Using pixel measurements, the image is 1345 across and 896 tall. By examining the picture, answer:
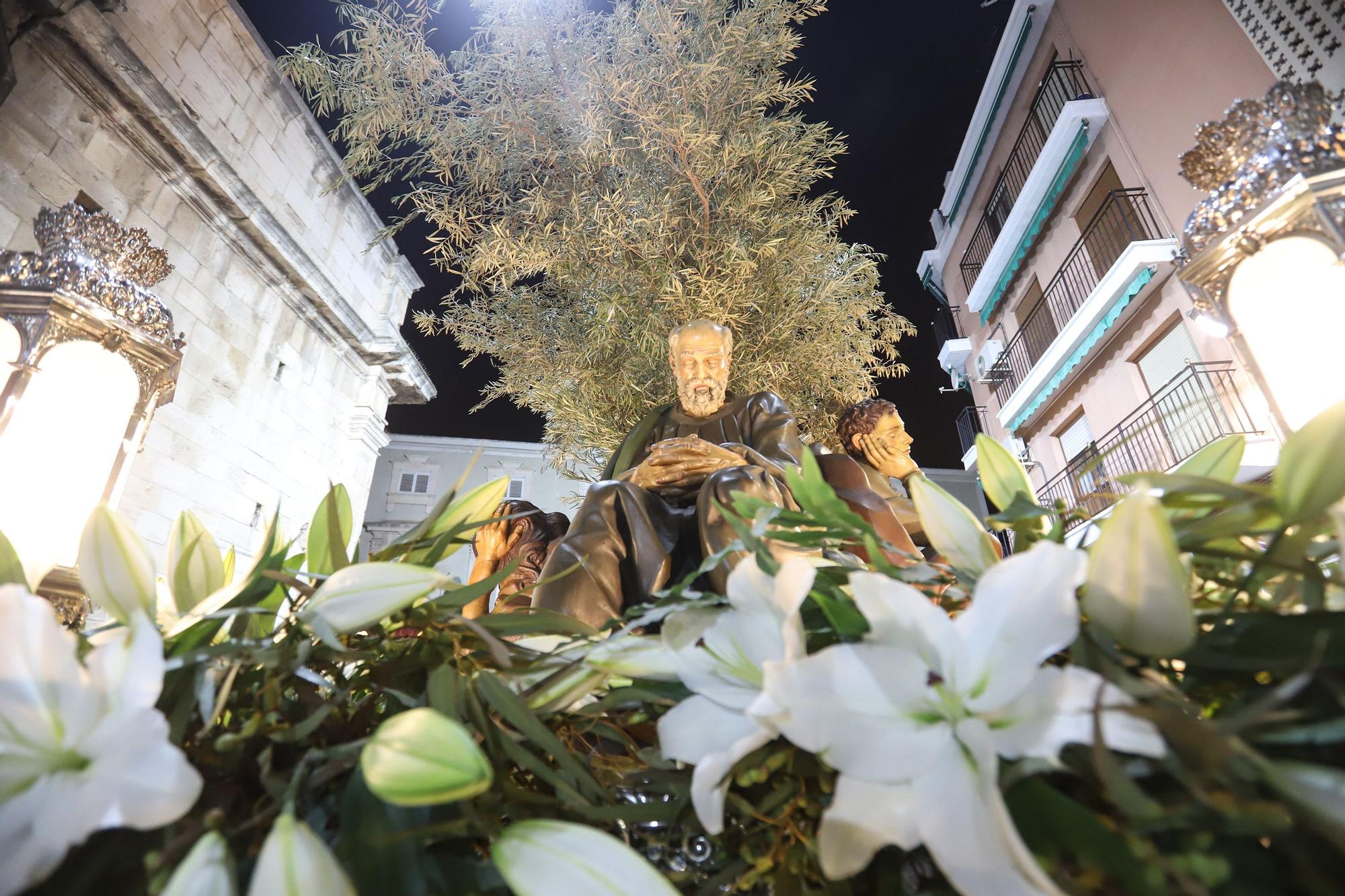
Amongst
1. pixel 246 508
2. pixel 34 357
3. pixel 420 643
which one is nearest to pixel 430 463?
pixel 246 508

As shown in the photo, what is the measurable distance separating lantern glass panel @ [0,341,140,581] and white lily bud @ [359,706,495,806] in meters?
2.26

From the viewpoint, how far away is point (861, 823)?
0.27 m

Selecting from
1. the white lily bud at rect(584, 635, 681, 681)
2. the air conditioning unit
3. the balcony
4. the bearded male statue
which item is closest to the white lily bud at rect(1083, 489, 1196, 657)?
the white lily bud at rect(584, 635, 681, 681)

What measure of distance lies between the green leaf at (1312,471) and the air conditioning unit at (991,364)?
42.0 feet

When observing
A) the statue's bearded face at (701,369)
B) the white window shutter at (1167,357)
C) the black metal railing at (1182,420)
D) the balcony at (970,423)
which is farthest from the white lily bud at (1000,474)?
the balcony at (970,423)

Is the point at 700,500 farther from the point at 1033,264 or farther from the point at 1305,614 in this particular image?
the point at 1033,264

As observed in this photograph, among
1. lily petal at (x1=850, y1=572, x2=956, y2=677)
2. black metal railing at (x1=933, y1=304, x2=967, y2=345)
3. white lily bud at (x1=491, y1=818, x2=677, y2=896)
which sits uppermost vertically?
black metal railing at (x1=933, y1=304, x2=967, y2=345)

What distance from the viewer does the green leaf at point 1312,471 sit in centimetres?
29

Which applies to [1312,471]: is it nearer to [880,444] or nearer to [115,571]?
[115,571]

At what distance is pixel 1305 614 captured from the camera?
28cm

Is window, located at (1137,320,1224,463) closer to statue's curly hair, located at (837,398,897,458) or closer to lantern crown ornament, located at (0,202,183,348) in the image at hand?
statue's curly hair, located at (837,398,897,458)

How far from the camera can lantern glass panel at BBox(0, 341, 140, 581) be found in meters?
1.96

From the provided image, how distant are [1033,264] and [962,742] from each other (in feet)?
44.3

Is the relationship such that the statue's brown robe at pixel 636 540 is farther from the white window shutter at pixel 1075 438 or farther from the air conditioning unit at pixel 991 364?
the air conditioning unit at pixel 991 364
